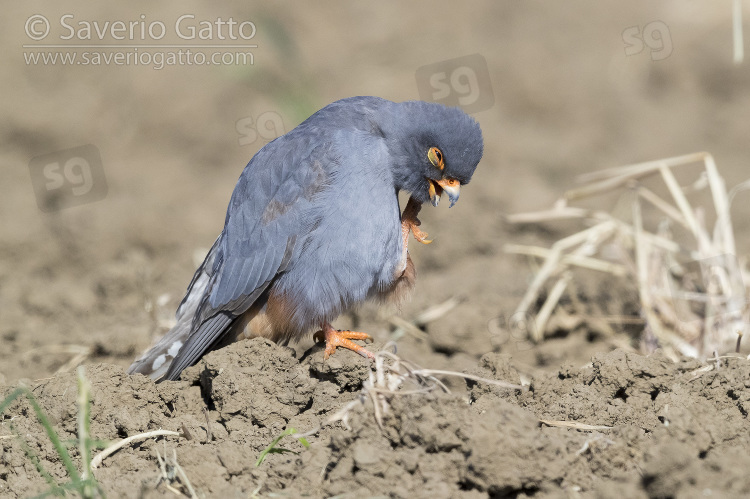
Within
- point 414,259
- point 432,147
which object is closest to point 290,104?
point 414,259

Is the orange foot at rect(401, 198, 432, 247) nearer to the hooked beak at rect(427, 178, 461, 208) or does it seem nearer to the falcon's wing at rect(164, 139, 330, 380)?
the hooked beak at rect(427, 178, 461, 208)

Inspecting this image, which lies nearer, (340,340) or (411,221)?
(340,340)

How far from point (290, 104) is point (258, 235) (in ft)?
9.37

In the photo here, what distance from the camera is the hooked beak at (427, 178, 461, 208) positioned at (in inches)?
162

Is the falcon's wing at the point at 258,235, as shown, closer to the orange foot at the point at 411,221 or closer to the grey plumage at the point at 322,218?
the grey plumage at the point at 322,218

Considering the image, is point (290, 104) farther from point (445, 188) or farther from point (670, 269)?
→ point (670, 269)

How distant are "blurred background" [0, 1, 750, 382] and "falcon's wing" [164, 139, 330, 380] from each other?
1981mm

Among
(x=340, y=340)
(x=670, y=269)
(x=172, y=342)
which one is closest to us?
(x=340, y=340)

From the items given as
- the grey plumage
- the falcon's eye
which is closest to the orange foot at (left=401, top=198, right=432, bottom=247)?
the grey plumage

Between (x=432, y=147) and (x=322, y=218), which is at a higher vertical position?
(x=432, y=147)

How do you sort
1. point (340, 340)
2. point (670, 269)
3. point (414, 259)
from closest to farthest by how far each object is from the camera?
point (340, 340) < point (670, 269) < point (414, 259)

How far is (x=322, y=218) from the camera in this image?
13.2 ft

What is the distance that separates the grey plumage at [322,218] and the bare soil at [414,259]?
36 cm

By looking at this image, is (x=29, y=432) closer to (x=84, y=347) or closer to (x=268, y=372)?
(x=268, y=372)
